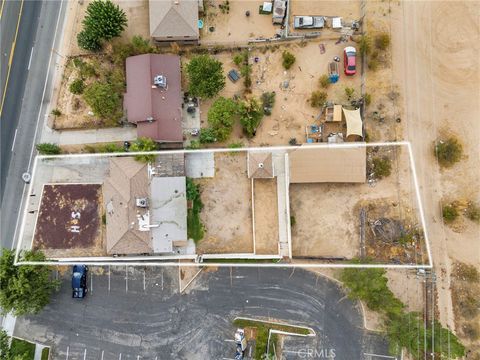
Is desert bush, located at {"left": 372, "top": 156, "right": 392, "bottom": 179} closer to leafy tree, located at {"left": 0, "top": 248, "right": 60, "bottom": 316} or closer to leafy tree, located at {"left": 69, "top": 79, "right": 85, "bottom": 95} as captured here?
leafy tree, located at {"left": 69, "top": 79, "right": 85, "bottom": 95}

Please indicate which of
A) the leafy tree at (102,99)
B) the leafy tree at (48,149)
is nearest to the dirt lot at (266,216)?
the leafy tree at (102,99)

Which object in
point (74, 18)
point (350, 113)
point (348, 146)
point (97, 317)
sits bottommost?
point (97, 317)

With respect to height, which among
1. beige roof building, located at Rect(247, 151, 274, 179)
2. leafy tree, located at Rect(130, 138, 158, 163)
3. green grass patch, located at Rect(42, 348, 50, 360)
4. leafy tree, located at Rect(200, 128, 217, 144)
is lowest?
green grass patch, located at Rect(42, 348, 50, 360)

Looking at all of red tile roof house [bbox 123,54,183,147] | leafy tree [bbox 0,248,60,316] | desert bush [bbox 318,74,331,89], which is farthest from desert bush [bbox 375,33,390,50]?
leafy tree [bbox 0,248,60,316]

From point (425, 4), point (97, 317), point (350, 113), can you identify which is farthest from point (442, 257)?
point (97, 317)

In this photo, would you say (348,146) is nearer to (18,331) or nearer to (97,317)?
(97,317)

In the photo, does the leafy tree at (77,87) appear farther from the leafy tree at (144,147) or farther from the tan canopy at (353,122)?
the tan canopy at (353,122)
